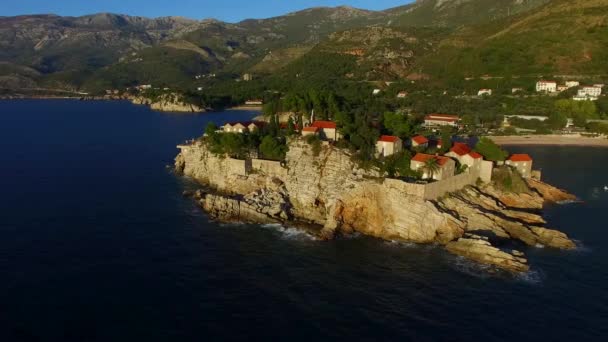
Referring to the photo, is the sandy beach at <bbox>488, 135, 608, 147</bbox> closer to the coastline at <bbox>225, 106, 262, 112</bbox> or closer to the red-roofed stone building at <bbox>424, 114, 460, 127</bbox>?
the red-roofed stone building at <bbox>424, 114, 460, 127</bbox>

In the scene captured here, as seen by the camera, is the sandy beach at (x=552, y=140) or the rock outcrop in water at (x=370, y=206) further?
the sandy beach at (x=552, y=140)

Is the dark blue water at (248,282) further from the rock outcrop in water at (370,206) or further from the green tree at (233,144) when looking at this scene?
the green tree at (233,144)

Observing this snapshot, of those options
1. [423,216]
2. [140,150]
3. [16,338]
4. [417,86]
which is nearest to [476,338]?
[423,216]

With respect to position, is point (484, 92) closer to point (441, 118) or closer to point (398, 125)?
point (441, 118)

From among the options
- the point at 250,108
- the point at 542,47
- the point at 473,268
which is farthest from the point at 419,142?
the point at 250,108

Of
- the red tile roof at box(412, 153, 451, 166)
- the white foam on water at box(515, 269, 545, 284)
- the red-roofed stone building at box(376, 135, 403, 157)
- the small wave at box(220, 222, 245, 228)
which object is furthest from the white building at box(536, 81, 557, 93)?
the small wave at box(220, 222, 245, 228)

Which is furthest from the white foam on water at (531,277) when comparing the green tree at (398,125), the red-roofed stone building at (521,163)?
the red-roofed stone building at (521,163)
